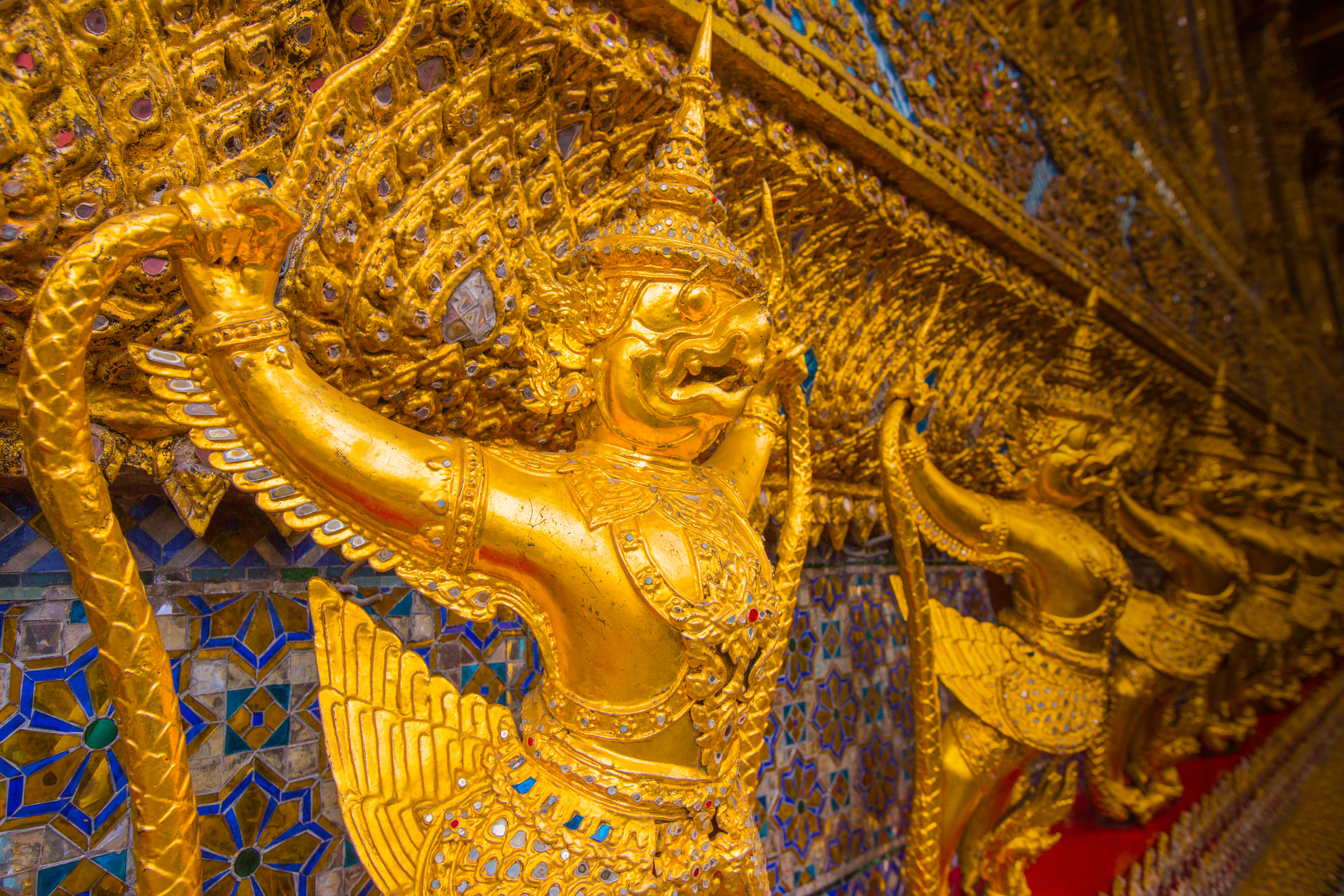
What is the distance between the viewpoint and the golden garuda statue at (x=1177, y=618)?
1.62 m

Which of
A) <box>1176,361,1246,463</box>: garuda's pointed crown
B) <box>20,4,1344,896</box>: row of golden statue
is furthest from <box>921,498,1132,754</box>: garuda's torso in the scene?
<box>1176,361,1246,463</box>: garuda's pointed crown

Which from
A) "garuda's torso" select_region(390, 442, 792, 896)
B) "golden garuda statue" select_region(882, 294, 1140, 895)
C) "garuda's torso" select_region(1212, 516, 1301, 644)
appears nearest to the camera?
"garuda's torso" select_region(390, 442, 792, 896)

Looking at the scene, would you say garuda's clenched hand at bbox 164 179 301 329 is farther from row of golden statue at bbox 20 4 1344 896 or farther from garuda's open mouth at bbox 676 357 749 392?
garuda's open mouth at bbox 676 357 749 392

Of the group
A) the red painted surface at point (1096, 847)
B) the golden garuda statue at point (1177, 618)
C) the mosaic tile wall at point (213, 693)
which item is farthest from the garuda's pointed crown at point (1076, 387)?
the mosaic tile wall at point (213, 693)

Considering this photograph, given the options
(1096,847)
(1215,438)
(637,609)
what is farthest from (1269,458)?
(637,609)

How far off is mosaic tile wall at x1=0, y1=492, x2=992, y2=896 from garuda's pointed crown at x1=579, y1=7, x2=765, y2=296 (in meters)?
0.43

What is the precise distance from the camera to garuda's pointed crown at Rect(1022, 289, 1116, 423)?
126 cm

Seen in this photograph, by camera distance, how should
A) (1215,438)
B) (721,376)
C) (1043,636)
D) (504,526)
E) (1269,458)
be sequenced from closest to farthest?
(504,526), (721,376), (1043,636), (1215,438), (1269,458)

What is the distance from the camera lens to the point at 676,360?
63 cm

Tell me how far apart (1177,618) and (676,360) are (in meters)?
1.68

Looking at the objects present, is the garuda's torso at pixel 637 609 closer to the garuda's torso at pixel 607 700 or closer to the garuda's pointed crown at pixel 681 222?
the garuda's torso at pixel 607 700

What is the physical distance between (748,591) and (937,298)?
955 mm

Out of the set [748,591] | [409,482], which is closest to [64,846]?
[409,482]

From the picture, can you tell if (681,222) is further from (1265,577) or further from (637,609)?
(1265,577)
